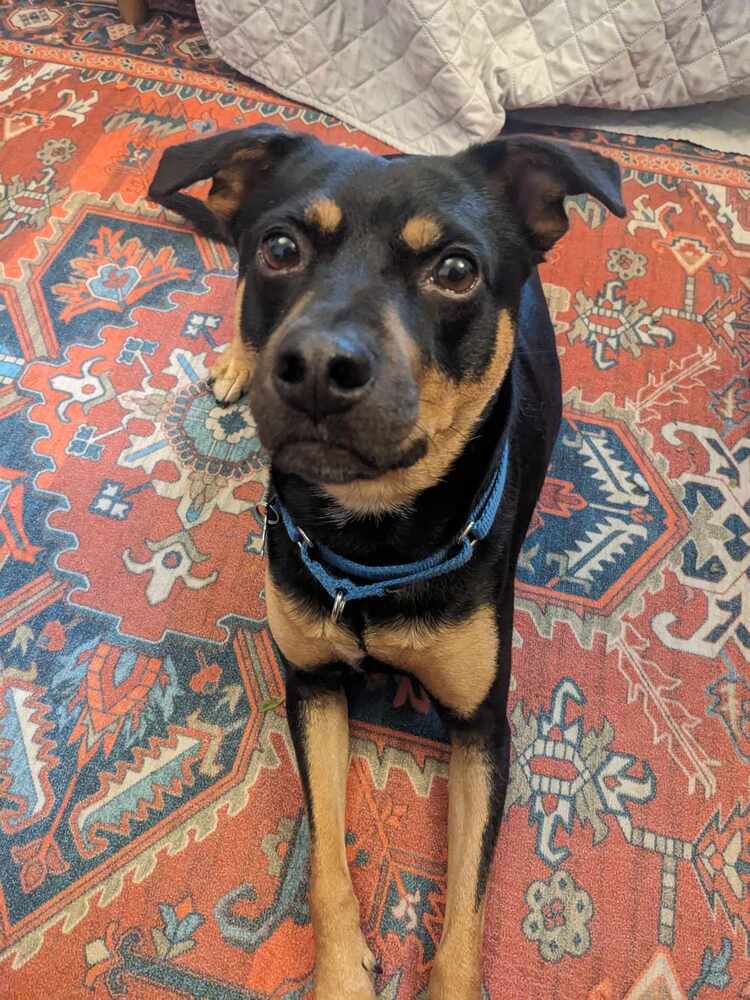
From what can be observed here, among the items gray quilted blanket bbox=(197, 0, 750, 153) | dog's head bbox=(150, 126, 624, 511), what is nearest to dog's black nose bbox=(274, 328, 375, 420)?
dog's head bbox=(150, 126, 624, 511)

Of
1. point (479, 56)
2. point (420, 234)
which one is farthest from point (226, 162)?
point (479, 56)

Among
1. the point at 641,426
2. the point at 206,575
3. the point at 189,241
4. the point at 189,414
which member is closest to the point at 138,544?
the point at 206,575

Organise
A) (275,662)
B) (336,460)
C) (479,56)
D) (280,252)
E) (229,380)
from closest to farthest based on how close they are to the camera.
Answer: (336,460) → (280,252) → (275,662) → (229,380) → (479,56)

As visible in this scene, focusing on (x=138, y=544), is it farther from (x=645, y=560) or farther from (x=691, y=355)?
(x=691, y=355)

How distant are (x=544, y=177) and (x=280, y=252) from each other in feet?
1.62

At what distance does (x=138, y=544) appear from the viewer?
1.96m

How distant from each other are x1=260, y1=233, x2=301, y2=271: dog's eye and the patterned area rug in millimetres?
947

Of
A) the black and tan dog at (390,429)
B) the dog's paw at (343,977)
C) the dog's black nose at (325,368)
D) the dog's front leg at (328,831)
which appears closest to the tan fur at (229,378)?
the black and tan dog at (390,429)

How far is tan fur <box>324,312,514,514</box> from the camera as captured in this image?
1.11 m

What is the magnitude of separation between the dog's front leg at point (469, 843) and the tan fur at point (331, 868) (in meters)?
0.16

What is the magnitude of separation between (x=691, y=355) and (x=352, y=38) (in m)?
1.84

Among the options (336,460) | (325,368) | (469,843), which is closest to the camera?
(325,368)

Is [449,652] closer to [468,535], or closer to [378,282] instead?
[468,535]

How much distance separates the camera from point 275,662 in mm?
1782
